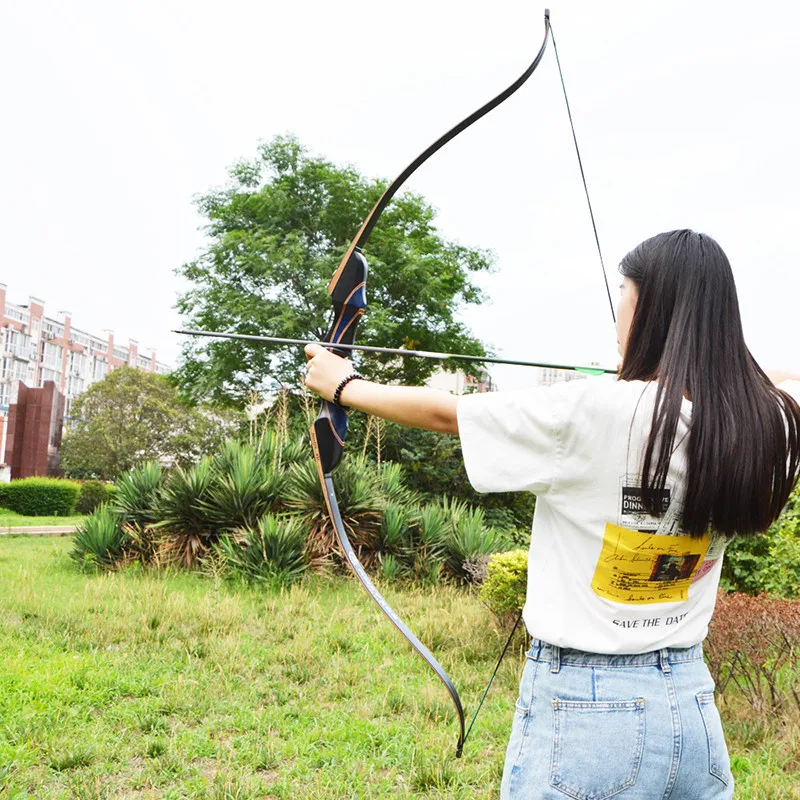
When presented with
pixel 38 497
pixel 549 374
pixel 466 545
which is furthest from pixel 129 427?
pixel 549 374

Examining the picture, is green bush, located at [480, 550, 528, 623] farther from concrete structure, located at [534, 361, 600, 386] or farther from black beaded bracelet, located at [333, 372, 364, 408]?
black beaded bracelet, located at [333, 372, 364, 408]

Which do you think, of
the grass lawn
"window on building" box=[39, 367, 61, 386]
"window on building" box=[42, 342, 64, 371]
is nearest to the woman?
the grass lawn

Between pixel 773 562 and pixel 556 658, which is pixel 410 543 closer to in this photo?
pixel 773 562

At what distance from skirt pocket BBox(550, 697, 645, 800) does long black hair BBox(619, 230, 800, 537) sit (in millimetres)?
279

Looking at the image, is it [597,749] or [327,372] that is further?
[327,372]

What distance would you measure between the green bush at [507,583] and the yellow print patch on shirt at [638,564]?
356cm

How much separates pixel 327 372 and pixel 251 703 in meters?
2.77

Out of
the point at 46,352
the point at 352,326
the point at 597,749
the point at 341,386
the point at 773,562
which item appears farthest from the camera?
the point at 46,352

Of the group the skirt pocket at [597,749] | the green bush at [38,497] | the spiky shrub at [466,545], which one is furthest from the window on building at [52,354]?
the skirt pocket at [597,749]

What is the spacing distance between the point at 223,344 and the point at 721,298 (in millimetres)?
16704

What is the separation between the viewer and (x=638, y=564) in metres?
1.11

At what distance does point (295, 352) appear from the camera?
17.5 metres

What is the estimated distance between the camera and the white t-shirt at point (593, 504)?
1081 millimetres

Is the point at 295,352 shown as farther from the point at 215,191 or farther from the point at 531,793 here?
the point at 531,793
